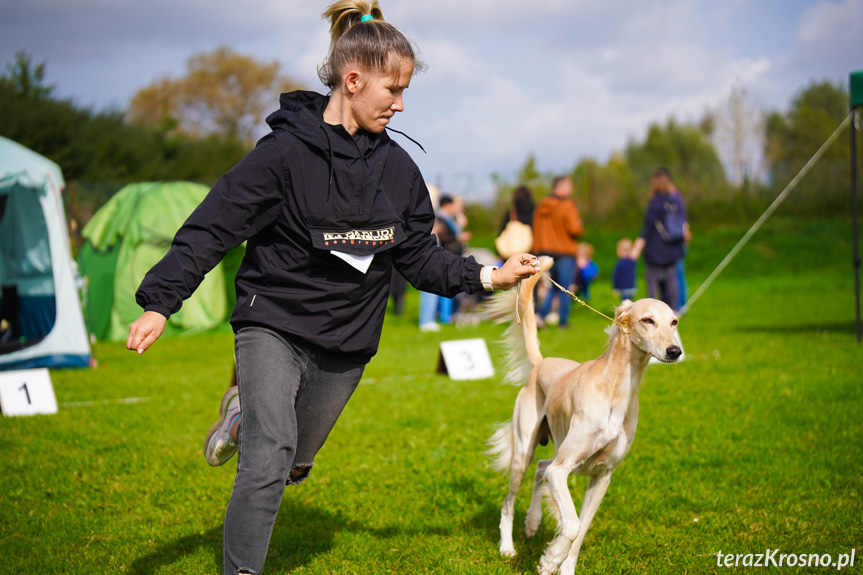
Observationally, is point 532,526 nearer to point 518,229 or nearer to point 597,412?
point 597,412

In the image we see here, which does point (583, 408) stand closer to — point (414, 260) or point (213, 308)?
point (414, 260)

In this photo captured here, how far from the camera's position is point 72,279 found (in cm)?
976

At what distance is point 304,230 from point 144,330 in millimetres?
718

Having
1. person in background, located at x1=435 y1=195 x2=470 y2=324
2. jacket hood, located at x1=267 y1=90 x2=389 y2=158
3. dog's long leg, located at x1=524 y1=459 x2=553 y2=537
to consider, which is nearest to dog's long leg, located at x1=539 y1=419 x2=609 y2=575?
dog's long leg, located at x1=524 y1=459 x2=553 y2=537

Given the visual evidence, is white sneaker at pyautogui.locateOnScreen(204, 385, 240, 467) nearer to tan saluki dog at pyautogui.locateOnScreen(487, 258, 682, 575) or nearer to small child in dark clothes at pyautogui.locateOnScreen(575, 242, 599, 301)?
tan saluki dog at pyautogui.locateOnScreen(487, 258, 682, 575)

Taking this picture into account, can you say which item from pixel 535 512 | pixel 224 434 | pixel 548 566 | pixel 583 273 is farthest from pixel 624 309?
pixel 583 273

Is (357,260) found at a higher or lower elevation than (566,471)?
higher

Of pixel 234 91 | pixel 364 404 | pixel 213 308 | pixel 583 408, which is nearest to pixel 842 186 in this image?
pixel 213 308

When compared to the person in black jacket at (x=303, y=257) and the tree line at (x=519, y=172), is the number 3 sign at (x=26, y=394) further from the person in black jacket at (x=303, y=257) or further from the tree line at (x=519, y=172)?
the tree line at (x=519, y=172)

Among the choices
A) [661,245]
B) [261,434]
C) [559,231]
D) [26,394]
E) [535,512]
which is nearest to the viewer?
[261,434]

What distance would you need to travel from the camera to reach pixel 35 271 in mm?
11086

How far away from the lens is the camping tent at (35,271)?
951cm

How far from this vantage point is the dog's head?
10.1 ft

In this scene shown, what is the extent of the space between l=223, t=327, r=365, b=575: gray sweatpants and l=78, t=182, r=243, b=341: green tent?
34.5 feet
